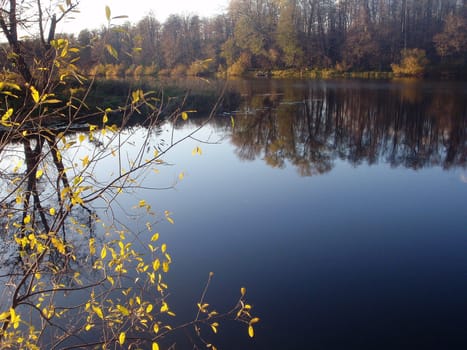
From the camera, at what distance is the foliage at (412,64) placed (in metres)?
31.8

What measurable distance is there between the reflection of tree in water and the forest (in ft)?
54.2

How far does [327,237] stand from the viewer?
17.3 ft

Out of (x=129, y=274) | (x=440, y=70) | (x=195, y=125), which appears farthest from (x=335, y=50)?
(x=129, y=274)

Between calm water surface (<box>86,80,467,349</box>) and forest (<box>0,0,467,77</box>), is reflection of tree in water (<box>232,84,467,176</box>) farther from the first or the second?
forest (<box>0,0,467,77</box>)

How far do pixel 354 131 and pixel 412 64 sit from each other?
2306 centimetres

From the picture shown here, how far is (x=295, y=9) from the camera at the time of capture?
3856 centimetres

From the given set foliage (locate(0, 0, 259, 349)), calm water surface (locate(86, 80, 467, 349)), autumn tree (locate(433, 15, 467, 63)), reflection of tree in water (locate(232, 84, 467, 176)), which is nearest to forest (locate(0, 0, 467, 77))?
autumn tree (locate(433, 15, 467, 63))

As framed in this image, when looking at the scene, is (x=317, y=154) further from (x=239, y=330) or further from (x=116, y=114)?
(x=116, y=114)

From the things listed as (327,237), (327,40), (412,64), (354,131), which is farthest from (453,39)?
A: (327,237)

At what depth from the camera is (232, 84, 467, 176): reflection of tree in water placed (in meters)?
9.33

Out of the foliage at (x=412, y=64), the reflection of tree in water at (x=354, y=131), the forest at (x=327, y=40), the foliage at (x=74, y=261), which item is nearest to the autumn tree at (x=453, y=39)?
the forest at (x=327, y=40)

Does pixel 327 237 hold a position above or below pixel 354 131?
below

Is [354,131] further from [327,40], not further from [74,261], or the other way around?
[327,40]

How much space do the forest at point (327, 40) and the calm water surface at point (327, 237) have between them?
Result: 84.4 ft
